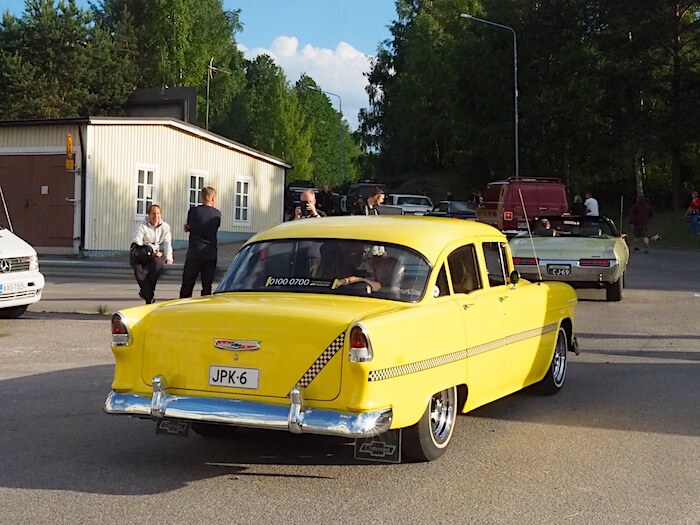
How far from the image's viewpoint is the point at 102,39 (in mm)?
63812

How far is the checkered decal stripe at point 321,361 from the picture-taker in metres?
5.64

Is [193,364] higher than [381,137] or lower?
lower

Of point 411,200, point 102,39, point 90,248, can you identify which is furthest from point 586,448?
point 102,39

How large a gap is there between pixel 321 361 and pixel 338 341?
146 millimetres

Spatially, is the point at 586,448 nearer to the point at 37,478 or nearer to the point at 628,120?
the point at 37,478

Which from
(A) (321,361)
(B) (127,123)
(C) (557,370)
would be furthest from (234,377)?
(B) (127,123)

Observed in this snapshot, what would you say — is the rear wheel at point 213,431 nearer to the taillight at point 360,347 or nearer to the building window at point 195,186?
the taillight at point 360,347

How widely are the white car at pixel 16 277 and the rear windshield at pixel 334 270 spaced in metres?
7.46

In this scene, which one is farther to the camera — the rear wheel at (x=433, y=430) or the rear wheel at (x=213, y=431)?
the rear wheel at (x=213, y=431)

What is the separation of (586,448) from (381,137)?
7328cm

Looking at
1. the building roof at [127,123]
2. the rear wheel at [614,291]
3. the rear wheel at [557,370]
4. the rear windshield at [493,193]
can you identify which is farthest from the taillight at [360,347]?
the rear windshield at [493,193]

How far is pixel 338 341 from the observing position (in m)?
5.64

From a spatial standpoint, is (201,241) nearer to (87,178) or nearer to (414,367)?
(414,367)

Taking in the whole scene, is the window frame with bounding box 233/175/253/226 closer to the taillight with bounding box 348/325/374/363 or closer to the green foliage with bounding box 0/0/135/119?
the green foliage with bounding box 0/0/135/119
